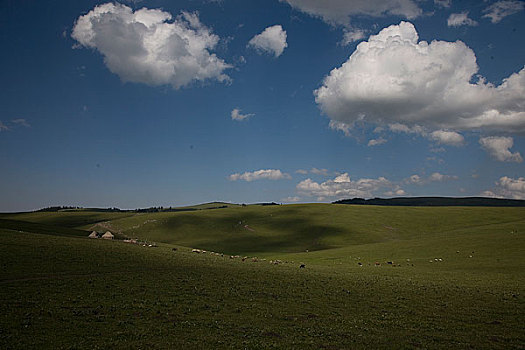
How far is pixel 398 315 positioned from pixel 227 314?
37.7 ft

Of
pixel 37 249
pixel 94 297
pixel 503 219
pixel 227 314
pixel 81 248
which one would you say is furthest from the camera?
pixel 503 219

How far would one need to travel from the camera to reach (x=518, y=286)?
31.7 meters

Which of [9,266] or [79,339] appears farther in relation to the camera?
[9,266]

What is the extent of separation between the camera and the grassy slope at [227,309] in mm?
16750

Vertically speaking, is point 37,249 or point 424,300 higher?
point 37,249

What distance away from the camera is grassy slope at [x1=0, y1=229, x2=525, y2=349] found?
16750 millimetres

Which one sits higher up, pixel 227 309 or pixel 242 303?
pixel 227 309

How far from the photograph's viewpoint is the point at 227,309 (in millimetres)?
22266

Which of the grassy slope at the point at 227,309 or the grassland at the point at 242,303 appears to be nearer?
the grassy slope at the point at 227,309

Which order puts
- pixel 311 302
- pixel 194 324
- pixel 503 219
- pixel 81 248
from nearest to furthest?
pixel 194 324
pixel 311 302
pixel 81 248
pixel 503 219

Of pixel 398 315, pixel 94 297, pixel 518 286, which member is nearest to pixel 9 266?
pixel 94 297

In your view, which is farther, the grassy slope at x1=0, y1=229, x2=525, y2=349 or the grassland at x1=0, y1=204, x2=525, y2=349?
the grassland at x1=0, y1=204, x2=525, y2=349

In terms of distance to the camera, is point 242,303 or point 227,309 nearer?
A: point 227,309

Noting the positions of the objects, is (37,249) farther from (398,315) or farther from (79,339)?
(398,315)
